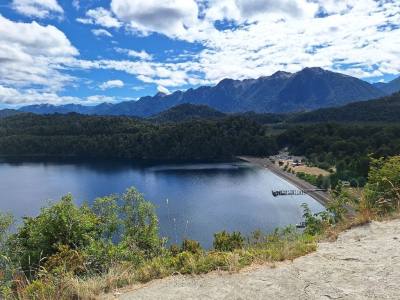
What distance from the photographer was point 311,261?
6543mm

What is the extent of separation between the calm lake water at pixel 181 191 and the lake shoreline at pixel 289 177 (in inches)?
82.9

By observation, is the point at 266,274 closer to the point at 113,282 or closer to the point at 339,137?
the point at 113,282

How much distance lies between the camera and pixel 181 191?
99125 millimetres

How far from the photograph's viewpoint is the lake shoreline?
91.7m

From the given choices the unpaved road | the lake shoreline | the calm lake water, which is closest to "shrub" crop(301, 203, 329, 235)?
the unpaved road

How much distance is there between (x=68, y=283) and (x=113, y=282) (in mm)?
750

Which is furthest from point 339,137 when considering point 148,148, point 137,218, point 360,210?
point 360,210

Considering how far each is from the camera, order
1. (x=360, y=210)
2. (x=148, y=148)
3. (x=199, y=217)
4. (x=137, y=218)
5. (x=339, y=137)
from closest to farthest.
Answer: (x=360, y=210) < (x=137, y=218) < (x=199, y=217) < (x=339, y=137) < (x=148, y=148)

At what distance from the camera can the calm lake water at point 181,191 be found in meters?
68.3

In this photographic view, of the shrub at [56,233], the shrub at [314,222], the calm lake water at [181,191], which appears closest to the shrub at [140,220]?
the shrub at [56,233]

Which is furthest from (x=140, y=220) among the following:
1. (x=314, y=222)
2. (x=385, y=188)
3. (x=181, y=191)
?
(x=181, y=191)

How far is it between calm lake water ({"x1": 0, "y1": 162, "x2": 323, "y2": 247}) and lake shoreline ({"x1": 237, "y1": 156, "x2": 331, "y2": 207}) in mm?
2107

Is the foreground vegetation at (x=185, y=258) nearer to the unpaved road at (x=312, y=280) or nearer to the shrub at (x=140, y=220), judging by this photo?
the unpaved road at (x=312, y=280)

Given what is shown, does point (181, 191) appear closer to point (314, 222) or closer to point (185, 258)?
point (314, 222)
